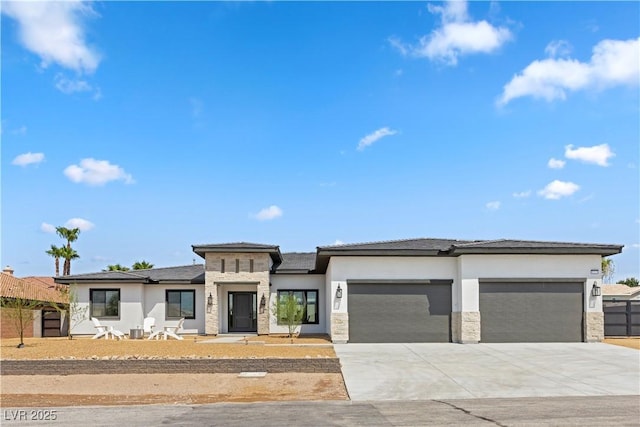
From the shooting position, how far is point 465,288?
21.1 metres

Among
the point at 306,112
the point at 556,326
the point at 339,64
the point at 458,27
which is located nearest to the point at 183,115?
the point at 306,112

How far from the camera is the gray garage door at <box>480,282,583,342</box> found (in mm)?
21172

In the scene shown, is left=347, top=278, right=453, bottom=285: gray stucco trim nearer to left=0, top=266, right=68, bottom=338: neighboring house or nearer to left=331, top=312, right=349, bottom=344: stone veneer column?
left=331, top=312, right=349, bottom=344: stone veneer column

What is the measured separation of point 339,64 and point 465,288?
9.77m

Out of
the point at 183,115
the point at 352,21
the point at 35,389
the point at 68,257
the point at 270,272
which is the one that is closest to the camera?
the point at 35,389

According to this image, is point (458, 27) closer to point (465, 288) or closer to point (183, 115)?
point (465, 288)

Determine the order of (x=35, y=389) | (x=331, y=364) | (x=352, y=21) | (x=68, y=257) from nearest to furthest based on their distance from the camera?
(x=35, y=389)
(x=331, y=364)
(x=352, y=21)
(x=68, y=257)

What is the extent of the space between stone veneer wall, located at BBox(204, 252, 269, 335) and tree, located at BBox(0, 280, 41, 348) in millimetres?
7308

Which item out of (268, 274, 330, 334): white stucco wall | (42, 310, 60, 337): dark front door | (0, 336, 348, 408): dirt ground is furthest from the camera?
(42, 310, 60, 337): dark front door

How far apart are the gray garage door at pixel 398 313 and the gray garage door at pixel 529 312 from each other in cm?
153

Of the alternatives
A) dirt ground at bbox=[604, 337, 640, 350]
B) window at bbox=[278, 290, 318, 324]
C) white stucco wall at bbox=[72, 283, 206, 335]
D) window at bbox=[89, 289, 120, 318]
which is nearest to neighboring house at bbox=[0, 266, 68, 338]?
white stucco wall at bbox=[72, 283, 206, 335]

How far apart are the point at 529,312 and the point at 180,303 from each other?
16.1 m

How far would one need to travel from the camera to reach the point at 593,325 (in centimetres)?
2123

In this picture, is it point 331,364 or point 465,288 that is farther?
point 465,288
